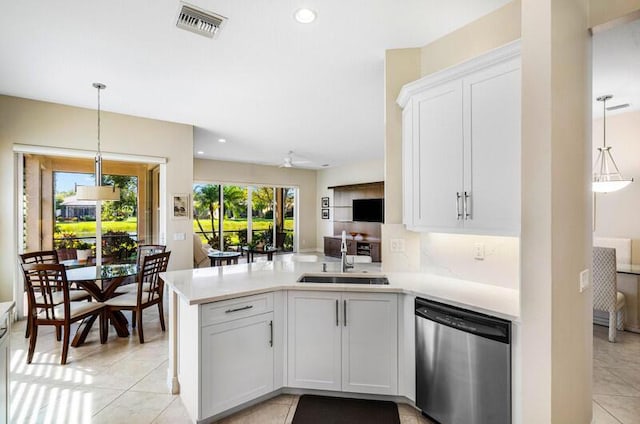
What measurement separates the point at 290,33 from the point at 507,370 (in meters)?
2.74

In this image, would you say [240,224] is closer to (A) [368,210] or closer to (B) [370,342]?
(A) [368,210]

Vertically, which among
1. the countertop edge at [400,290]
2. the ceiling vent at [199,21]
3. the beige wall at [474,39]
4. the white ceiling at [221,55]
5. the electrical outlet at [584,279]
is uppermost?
the white ceiling at [221,55]

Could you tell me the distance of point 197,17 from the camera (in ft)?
7.39

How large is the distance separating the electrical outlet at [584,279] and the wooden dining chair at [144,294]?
3.76 metres

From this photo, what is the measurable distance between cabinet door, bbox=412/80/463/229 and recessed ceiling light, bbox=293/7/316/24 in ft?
3.29

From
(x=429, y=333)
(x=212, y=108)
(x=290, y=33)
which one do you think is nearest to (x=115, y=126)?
(x=212, y=108)

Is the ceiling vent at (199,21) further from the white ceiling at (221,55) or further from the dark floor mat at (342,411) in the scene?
the dark floor mat at (342,411)

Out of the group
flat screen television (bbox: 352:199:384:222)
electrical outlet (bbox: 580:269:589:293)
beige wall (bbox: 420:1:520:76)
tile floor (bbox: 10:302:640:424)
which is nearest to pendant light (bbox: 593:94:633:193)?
tile floor (bbox: 10:302:640:424)

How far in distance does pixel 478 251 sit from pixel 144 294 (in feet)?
11.8

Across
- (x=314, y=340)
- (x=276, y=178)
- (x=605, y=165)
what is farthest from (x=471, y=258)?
(x=276, y=178)

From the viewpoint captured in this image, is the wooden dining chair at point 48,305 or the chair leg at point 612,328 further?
the chair leg at point 612,328

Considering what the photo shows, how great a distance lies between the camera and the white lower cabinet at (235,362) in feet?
6.57

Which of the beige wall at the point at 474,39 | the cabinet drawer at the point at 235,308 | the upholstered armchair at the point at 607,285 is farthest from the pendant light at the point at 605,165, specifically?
the cabinet drawer at the point at 235,308

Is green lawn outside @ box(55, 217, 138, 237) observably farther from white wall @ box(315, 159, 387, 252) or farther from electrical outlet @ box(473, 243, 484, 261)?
white wall @ box(315, 159, 387, 252)
